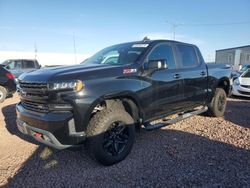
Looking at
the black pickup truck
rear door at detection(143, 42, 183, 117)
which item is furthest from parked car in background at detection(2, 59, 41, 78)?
rear door at detection(143, 42, 183, 117)

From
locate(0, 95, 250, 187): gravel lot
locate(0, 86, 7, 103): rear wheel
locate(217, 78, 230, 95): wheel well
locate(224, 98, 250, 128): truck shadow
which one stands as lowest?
locate(224, 98, 250, 128): truck shadow

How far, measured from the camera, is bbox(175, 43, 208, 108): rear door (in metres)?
4.96

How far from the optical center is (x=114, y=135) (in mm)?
3676

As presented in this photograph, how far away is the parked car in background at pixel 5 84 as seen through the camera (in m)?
9.19

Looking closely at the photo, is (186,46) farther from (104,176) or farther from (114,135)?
(104,176)

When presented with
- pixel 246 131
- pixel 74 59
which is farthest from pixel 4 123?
pixel 74 59

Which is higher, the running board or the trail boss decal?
the trail boss decal

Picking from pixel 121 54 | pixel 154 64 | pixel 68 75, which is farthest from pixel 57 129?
pixel 121 54

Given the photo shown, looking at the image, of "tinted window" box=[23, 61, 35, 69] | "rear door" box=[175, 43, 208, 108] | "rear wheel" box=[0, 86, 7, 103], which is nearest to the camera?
"rear door" box=[175, 43, 208, 108]

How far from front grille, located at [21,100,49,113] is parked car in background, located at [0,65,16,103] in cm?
620

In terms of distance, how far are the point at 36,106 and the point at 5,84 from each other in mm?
6761

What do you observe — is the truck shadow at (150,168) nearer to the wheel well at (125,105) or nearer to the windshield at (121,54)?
the wheel well at (125,105)

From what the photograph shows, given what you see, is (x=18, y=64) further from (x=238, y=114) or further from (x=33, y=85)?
(x=238, y=114)

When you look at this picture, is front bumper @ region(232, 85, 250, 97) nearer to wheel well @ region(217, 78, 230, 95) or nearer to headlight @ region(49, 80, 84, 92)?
wheel well @ region(217, 78, 230, 95)
